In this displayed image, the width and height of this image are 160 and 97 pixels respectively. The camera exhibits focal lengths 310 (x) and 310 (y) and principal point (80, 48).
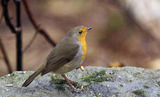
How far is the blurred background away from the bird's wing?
11.2 ft

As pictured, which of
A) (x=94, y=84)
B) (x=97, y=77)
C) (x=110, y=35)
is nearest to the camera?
(x=94, y=84)

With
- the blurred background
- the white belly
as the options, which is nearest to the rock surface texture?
the white belly

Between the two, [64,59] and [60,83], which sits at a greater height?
[64,59]

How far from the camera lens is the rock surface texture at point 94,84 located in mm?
3543

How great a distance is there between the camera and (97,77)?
3.87 meters

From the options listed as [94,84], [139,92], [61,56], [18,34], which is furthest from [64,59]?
[18,34]

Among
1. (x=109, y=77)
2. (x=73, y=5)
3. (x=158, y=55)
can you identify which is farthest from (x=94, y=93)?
(x=73, y=5)

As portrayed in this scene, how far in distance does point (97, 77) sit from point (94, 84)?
6.8 inches

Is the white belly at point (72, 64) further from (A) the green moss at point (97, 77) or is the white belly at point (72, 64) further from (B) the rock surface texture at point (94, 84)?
(A) the green moss at point (97, 77)

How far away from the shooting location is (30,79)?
3498mm

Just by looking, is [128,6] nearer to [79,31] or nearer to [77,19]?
[77,19]

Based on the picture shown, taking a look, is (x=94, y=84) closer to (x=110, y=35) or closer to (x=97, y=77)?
(x=97, y=77)

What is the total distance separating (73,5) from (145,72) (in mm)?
5045

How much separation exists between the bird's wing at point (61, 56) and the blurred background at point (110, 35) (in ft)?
11.2
